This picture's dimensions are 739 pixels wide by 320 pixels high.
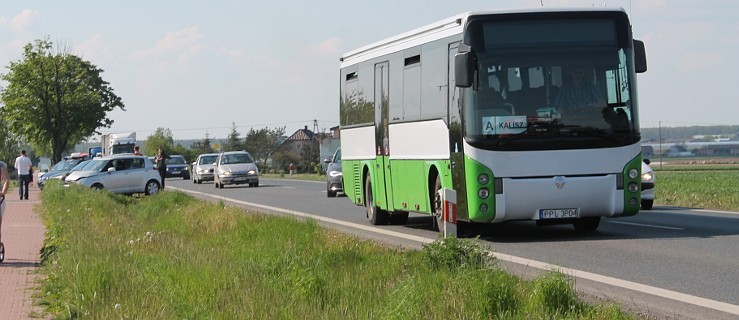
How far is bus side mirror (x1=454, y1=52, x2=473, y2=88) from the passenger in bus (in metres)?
1.32

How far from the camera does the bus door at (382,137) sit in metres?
20.9

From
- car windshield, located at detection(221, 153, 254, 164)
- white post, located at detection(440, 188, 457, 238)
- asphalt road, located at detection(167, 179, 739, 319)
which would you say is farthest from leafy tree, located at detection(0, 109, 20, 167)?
white post, located at detection(440, 188, 457, 238)

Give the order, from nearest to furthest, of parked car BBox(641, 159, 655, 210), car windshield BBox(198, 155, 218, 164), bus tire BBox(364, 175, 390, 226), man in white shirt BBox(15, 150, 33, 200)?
bus tire BBox(364, 175, 390, 226) → parked car BBox(641, 159, 655, 210) → man in white shirt BBox(15, 150, 33, 200) → car windshield BBox(198, 155, 218, 164)

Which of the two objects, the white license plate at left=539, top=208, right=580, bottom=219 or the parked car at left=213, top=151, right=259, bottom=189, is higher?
the parked car at left=213, top=151, right=259, bottom=189

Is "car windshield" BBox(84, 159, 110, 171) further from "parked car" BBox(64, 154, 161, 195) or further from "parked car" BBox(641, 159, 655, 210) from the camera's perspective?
"parked car" BBox(641, 159, 655, 210)

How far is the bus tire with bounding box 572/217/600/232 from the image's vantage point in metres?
18.7

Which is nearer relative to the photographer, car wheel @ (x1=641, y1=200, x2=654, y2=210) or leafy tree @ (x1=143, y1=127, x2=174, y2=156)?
car wheel @ (x1=641, y1=200, x2=654, y2=210)

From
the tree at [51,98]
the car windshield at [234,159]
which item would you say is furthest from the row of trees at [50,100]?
the car windshield at [234,159]

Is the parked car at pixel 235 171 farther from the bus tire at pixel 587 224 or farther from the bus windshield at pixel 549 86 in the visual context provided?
the bus windshield at pixel 549 86

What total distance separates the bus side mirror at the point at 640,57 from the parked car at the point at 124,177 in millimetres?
27382

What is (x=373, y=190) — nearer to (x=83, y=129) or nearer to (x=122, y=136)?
(x=122, y=136)

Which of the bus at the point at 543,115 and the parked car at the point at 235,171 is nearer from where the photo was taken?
the bus at the point at 543,115

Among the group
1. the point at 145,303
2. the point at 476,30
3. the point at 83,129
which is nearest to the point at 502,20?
the point at 476,30

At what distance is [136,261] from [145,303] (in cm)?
409
